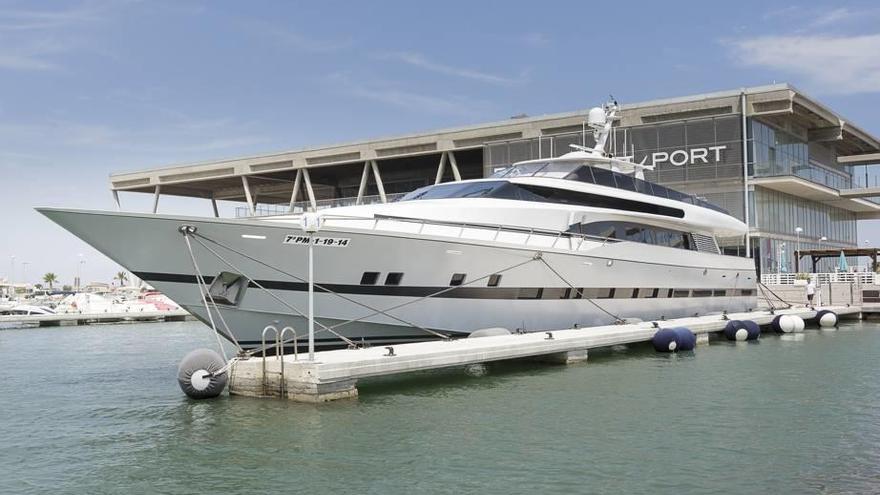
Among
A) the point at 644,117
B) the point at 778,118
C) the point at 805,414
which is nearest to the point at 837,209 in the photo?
the point at 778,118

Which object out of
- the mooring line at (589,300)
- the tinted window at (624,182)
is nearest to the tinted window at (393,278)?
the mooring line at (589,300)

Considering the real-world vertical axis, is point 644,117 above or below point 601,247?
above

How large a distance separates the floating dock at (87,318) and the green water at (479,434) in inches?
1169

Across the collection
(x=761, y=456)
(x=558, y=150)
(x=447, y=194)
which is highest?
(x=558, y=150)

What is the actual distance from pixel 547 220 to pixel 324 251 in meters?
6.18

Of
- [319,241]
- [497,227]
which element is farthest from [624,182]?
[319,241]

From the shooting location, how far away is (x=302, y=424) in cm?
1007

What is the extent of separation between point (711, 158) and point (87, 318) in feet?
115

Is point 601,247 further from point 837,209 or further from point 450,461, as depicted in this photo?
point 837,209

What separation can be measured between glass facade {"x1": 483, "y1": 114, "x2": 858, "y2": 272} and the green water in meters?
22.8

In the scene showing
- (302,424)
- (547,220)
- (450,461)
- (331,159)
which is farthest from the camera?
(331,159)

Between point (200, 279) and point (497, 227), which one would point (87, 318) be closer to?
point (200, 279)

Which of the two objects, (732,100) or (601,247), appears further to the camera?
(732,100)

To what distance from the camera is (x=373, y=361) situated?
12.1m
